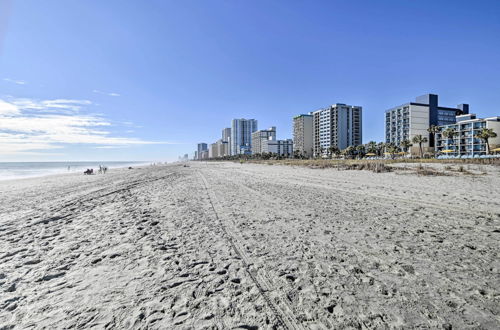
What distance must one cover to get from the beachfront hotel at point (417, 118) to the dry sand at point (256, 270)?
12897 centimetres

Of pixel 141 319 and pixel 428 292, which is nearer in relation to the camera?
pixel 141 319

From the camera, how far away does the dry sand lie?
2.79 m

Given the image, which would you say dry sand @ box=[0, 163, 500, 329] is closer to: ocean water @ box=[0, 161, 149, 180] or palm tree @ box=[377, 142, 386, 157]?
ocean water @ box=[0, 161, 149, 180]

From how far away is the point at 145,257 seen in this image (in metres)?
4.56

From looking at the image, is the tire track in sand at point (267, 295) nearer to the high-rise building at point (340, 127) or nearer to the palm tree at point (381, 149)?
the palm tree at point (381, 149)

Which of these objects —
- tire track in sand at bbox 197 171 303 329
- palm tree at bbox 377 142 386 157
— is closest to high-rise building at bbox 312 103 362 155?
palm tree at bbox 377 142 386 157

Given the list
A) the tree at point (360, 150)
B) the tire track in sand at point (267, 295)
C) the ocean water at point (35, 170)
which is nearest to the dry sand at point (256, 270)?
the tire track in sand at point (267, 295)

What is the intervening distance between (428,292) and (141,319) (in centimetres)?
400

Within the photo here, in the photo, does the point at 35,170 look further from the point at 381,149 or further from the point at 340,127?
the point at 340,127

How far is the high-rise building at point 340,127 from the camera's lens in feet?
474

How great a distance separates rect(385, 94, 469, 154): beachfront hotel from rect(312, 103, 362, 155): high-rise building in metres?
18.3

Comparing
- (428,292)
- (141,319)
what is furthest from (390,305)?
(141,319)

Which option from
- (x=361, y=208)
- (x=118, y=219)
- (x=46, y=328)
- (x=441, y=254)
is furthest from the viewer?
(x=361, y=208)

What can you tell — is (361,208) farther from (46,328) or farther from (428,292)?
(46,328)
